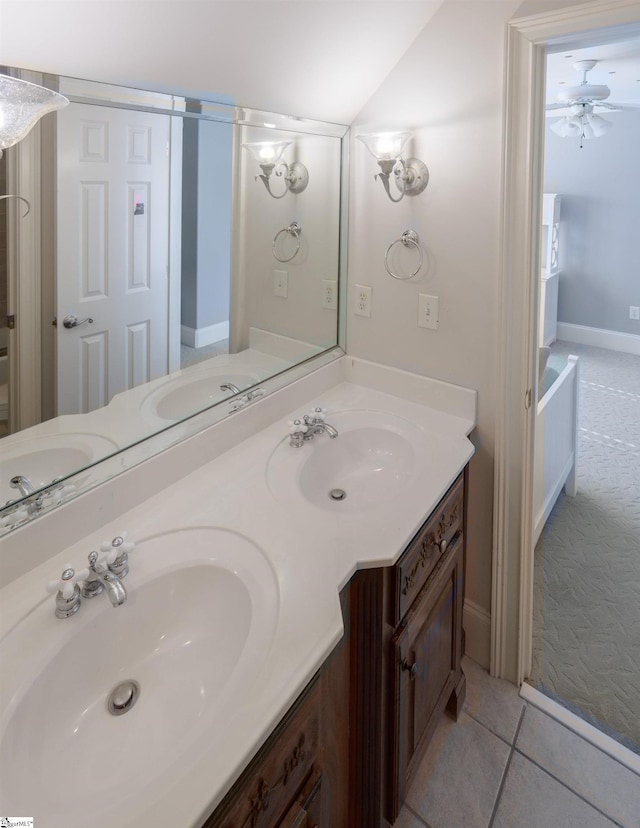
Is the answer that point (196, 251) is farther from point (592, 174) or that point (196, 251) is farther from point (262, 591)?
point (592, 174)

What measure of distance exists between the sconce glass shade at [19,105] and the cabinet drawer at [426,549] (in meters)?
1.08

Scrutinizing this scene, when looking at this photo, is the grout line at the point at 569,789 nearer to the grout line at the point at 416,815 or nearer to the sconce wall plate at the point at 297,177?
the grout line at the point at 416,815

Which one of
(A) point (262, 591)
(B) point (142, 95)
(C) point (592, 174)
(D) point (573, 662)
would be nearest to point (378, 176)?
(B) point (142, 95)

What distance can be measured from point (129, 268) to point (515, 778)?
5.67 ft

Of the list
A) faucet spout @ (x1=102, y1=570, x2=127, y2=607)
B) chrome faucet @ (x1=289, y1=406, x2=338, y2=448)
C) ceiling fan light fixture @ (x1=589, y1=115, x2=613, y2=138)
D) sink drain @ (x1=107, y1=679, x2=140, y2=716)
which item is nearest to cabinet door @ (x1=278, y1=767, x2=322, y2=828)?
sink drain @ (x1=107, y1=679, x2=140, y2=716)

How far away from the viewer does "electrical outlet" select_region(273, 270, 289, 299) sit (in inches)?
71.5

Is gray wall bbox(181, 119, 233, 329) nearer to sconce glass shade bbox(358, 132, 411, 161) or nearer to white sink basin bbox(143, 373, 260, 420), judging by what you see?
white sink basin bbox(143, 373, 260, 420)

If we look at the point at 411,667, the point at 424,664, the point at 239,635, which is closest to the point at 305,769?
the point at 239,635

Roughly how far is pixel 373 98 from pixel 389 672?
5.56ft

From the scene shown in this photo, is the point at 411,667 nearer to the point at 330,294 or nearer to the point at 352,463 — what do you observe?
the point at 352,463

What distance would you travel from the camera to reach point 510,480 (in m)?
1.70

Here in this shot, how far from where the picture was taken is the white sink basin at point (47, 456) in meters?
1.05

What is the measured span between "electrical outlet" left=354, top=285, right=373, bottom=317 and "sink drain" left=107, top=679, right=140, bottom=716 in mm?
1395

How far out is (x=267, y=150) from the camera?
5.41 feet
